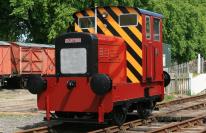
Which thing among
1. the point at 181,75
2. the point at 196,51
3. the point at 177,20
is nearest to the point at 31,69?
the point at 181,75

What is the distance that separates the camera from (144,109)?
516 inches

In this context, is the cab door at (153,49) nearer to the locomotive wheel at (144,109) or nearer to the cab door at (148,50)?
the cab door at (148,50)

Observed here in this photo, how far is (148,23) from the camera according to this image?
12.3m

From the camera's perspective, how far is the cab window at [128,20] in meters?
12.0

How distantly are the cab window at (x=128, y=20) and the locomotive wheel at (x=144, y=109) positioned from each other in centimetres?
226

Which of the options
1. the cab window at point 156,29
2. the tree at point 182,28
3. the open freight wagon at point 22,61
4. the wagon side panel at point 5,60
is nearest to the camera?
the cab window at point 156,29

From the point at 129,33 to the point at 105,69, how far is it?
1.35 metres

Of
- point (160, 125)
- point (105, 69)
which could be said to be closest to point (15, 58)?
point (160, 125)

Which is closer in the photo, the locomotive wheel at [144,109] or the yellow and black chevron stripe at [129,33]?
the yellow and black chevron stripe at [129,33]

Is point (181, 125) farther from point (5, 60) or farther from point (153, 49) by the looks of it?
point (5, 60)

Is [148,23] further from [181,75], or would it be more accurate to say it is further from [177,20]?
[177,20]

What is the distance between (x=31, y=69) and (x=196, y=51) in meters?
23.6

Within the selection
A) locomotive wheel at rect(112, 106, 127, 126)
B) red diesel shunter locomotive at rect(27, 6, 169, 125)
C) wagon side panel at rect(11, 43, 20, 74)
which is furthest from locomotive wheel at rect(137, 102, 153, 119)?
wagon side panel at rect(11, 43, 20, 74)

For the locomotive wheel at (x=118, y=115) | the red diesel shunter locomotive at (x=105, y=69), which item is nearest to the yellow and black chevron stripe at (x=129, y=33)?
the red diesel shunter locomotive at (x=105, y=69)
